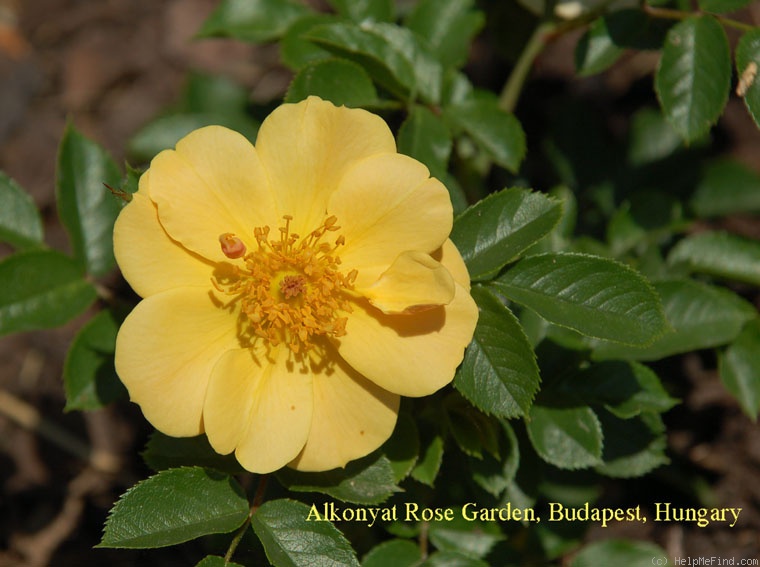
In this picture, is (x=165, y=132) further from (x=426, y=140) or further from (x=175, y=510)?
(x=175, y=510)

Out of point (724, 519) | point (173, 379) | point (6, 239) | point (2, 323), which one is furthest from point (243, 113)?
point (724, 519)

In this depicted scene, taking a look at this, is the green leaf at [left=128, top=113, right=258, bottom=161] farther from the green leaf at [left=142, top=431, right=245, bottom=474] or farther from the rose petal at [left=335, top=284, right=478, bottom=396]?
the rose petal at [left=335, top=284, right=478, bottom=396]

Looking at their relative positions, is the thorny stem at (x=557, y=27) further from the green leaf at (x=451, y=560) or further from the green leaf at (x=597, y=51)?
the green leaf at (x=451, y=560)

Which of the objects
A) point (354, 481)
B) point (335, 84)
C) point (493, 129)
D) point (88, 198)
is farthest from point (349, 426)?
point (88, 198)

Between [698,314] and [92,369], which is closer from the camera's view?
[92,369]

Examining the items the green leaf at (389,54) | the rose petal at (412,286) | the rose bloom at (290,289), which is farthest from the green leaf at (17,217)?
the rose petal at (412,286)

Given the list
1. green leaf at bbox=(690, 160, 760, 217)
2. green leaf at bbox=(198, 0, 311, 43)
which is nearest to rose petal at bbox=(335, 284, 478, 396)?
green leaf at bbox=(198, 0, 311, 43)
